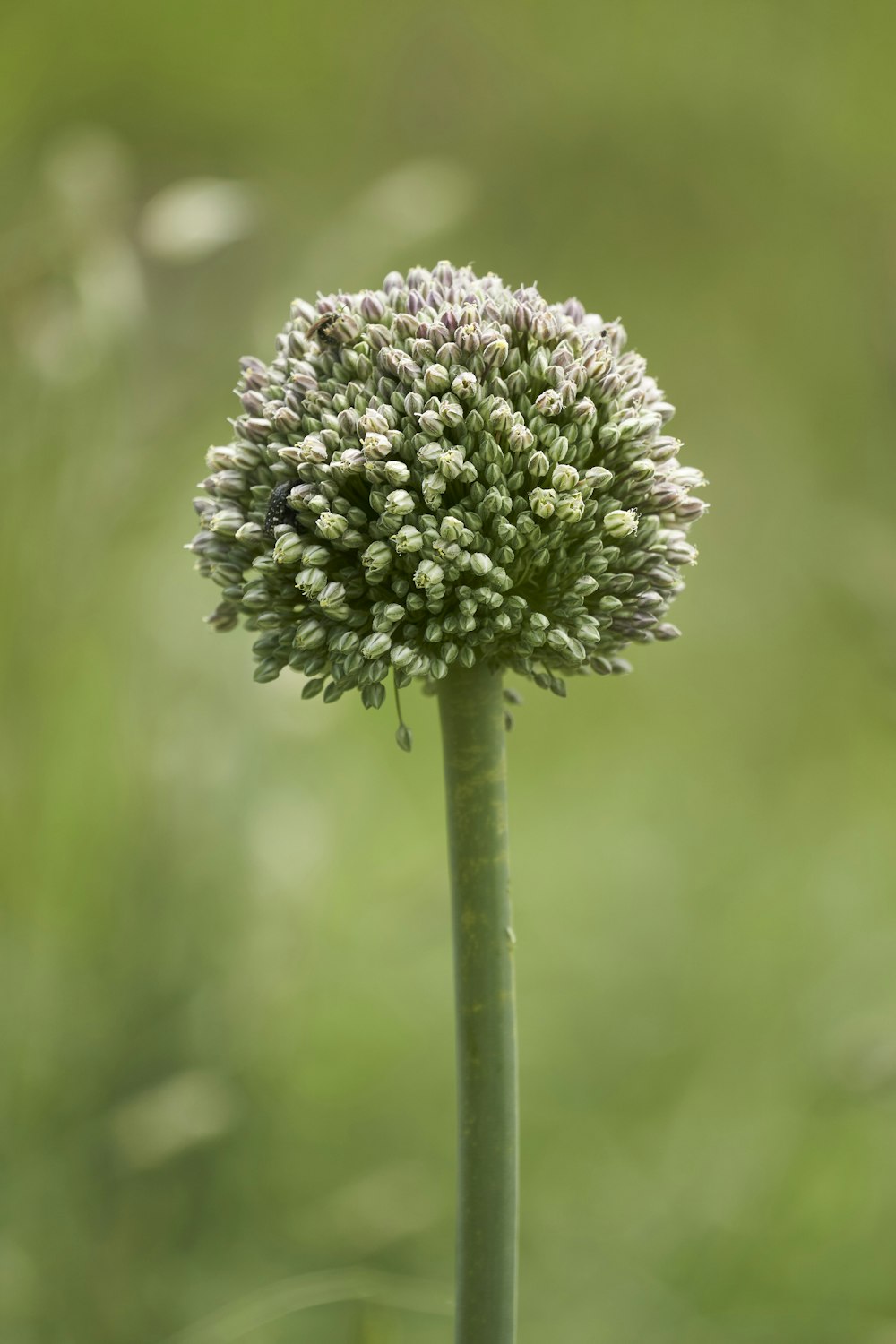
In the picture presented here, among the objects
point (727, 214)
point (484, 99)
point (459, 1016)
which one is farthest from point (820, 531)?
point (459, 1016)

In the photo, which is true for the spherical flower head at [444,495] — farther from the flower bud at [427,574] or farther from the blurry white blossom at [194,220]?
the blurry white blossom at [194,220]

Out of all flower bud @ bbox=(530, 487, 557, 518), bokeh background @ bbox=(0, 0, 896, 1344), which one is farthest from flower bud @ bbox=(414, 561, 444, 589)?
bokeh background @ bbox=(0, 0, 896, 1344)

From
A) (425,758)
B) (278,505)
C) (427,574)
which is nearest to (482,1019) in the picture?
(427,574)

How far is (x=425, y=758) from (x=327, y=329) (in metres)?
3.19

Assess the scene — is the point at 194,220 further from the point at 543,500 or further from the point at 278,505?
the point at 543,500

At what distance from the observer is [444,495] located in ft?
3.84

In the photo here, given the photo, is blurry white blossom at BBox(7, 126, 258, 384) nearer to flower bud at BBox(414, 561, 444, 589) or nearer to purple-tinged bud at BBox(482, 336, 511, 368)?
purple-tinged bud at BBox(482, 336, 511, 368)

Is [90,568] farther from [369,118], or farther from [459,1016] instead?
[369,118]

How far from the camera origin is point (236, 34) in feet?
13.2

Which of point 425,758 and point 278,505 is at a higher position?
point 425,758

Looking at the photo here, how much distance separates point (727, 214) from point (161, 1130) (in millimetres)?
3635

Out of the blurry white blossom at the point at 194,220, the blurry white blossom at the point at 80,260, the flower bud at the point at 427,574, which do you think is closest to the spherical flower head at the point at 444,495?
the flower bud at the point at 427,574

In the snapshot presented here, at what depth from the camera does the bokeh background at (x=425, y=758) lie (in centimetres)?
219

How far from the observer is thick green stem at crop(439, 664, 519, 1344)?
111 centimetres
